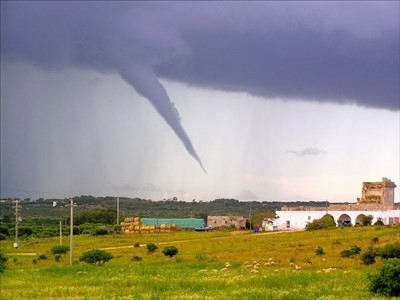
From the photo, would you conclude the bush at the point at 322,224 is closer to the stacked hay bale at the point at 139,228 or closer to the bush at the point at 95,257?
the stacked hay bale at the point at 139,228

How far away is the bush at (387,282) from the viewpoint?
2508 centimetres

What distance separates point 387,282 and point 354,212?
78.7m

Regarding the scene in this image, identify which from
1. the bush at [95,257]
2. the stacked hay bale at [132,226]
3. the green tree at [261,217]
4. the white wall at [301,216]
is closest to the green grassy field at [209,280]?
the bush at [95,257]

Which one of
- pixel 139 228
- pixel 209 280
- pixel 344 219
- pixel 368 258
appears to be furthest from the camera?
pixel 139 228

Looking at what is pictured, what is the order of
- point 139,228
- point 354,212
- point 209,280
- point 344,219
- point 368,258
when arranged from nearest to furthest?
1. point 209,280
2. point 368,258
3. point 354,212
4. point 344,219
5. point 139,228

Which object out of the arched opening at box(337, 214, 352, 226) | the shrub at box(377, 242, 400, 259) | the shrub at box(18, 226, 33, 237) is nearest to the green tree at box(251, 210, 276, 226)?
the arched opening at box(337, 214, 352, 226)

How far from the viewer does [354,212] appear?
102 meters

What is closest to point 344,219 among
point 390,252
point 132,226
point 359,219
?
point 359,219

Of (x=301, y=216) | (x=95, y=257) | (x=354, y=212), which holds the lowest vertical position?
(x=95, y=257)

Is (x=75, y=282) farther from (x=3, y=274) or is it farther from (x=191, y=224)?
(x=191, y=224)

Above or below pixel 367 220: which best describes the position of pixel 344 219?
below

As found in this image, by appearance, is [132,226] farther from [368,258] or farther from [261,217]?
[368,258]

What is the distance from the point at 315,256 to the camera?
47781 mm

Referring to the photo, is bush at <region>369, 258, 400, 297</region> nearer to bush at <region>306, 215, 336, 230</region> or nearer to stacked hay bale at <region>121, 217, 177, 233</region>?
bush at <region>306, 215, 336, 230</region>
